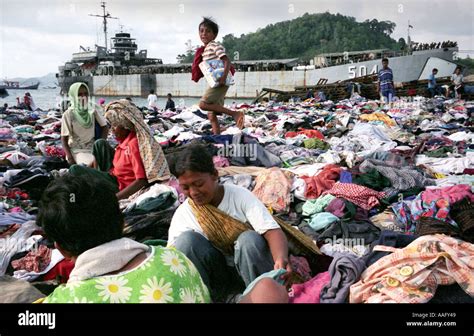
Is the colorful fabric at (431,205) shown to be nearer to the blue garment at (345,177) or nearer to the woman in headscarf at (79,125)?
the blue garment at (345,177)

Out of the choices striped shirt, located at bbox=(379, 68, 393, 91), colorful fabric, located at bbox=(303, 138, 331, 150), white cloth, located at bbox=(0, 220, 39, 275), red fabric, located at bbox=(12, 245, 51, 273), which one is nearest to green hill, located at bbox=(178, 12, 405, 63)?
striped shirt, located at bbox=(379, 68, 393, 91)

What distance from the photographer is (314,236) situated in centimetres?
317

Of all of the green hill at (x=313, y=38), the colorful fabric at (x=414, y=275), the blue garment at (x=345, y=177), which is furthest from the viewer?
the green hill at (x=313, y=38)

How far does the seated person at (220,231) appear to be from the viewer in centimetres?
214

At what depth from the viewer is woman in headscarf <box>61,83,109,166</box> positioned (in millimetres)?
4535

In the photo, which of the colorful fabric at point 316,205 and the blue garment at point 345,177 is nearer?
the colorful fabric at point 316,205

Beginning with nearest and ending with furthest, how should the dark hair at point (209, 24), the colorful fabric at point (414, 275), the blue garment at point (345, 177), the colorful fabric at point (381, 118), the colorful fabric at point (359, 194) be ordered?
the colorful fabric at point (414, 275) → the colorful fabric at point (359, 194) → the blue garment at point (345, 177) → the dark hair at point (209, 24) → the colorful fabric at point (381, 118)

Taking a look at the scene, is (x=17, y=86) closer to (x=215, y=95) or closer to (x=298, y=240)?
(x=215, y=95)

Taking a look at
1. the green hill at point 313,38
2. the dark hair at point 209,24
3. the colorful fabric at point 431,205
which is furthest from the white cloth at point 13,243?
the green hill at point 313,38

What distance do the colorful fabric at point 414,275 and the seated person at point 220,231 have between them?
392mm

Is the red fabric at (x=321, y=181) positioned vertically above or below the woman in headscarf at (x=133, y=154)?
below

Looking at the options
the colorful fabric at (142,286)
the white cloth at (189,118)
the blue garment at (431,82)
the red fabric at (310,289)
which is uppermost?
the blue garment at (431,82)
